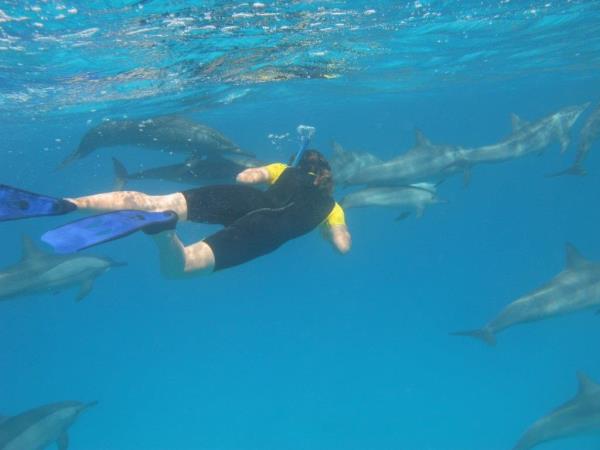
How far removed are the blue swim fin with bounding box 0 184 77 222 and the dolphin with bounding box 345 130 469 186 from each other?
10492 mm

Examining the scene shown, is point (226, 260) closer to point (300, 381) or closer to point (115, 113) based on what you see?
point (115, 113)

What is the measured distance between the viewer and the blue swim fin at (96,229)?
17.1 feet

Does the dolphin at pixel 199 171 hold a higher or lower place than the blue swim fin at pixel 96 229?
lower

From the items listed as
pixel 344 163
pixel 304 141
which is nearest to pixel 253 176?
pixel 304 141

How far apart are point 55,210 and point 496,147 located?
49.2 ft

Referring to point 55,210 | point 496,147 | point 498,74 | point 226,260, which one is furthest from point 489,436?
point 55,210

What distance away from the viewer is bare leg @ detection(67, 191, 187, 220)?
237 inches

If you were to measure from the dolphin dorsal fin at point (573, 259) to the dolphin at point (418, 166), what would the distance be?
14.2 feet

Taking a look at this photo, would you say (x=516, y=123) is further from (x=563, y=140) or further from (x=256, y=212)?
(x=256, y=212)

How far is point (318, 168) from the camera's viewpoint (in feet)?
21.6

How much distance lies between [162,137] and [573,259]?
43.7 feet

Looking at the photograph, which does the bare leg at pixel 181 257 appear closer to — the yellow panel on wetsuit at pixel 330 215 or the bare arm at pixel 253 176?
the bare arm at pixel 253 176

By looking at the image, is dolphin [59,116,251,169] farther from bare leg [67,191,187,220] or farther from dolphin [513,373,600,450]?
dolphin [513,373,600,450]

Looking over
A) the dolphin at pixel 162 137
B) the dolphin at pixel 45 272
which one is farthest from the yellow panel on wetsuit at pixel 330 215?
the dolphin at pixel 45 272
